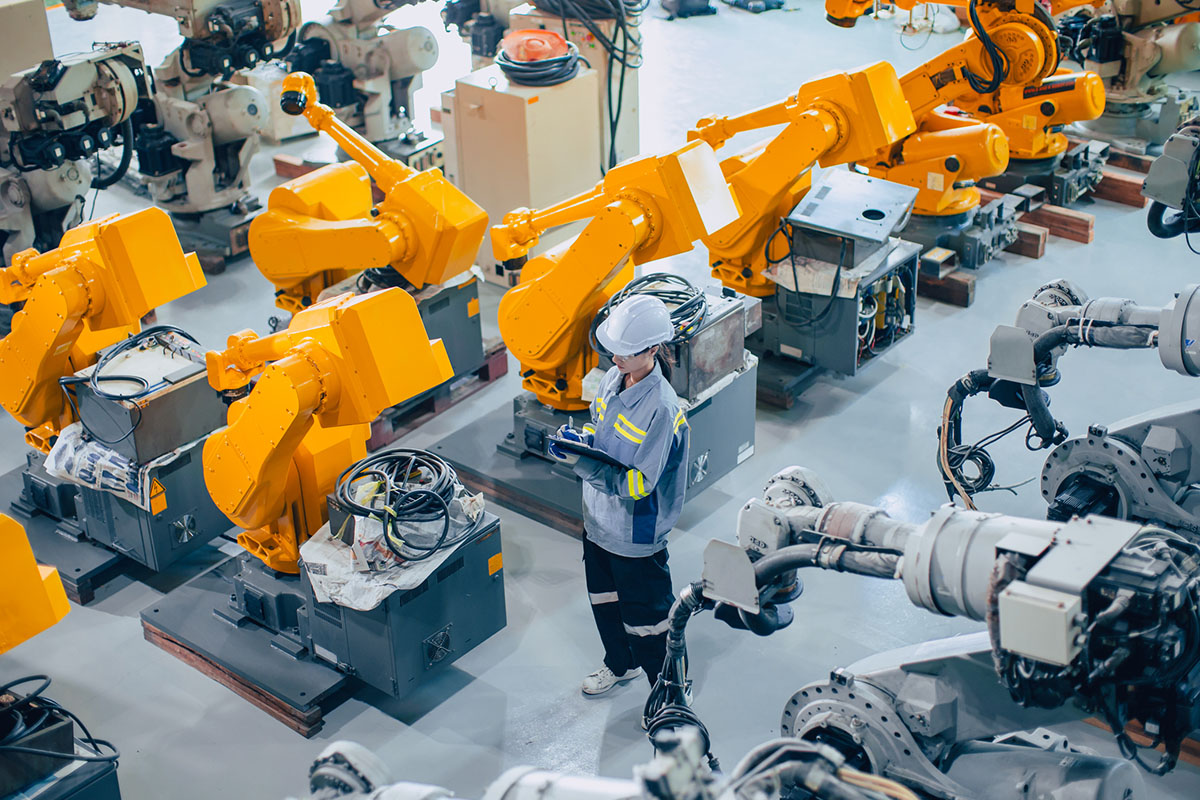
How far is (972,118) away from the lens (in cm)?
878

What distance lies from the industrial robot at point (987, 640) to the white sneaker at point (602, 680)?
1.53m

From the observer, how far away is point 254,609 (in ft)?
18.0

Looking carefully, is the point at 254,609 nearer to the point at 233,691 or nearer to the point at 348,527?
the point at 233,691

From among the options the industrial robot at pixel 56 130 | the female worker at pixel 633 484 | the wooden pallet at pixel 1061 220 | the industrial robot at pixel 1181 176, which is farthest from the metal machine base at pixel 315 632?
the wooden pallet at pixel 1061 220

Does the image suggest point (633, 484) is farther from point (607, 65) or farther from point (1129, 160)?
point (1129, 160)

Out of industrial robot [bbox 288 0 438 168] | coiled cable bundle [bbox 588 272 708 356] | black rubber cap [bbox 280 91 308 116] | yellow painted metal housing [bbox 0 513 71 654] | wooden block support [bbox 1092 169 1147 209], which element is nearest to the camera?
yellow painted metal housing [bbox 0 513 71 654]

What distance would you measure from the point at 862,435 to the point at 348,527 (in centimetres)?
327

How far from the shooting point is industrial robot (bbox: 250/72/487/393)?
6.64 m

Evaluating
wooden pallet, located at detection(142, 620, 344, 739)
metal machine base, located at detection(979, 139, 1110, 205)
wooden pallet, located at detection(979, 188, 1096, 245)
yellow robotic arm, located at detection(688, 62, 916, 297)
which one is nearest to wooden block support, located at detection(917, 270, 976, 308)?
wooden pallet, located at detection(979, 188, 1096, 245)

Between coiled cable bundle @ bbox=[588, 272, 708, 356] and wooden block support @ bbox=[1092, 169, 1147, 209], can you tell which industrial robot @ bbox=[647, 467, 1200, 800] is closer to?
coiled cable bundle @ bbox=[588, 272, 708, 356]

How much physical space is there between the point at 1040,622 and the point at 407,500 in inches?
113

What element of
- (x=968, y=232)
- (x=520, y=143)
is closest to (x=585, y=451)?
(x=520, y=143)

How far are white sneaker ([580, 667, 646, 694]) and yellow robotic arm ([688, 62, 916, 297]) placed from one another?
222 centimetres

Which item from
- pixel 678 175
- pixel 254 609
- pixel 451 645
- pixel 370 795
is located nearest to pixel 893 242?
pixel 678 175
